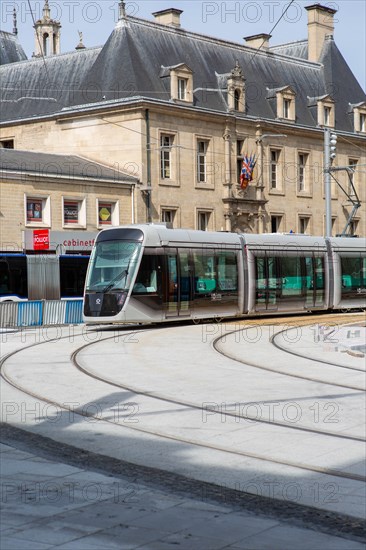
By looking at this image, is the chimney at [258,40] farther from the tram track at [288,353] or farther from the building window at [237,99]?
the tram track at [288,353]

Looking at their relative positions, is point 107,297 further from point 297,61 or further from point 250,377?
point 297,61

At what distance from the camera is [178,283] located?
27344 millimetres

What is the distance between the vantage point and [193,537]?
6.89 meters

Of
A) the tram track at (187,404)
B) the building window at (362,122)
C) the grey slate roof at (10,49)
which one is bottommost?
the tram track at (187,404)

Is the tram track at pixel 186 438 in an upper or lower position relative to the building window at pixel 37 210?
lower

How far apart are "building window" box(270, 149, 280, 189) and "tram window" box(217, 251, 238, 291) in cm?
2823

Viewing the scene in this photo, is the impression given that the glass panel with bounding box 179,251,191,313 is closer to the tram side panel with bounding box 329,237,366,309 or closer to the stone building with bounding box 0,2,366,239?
the tram side panel with bounding box 329,237,366,309

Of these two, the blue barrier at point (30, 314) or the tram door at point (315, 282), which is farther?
the tram door at point (315, 282)

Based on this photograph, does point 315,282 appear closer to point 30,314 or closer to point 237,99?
point 30,314

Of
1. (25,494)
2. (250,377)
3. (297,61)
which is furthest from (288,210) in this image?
(25,494)

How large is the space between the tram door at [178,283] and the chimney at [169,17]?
31716 millimetres

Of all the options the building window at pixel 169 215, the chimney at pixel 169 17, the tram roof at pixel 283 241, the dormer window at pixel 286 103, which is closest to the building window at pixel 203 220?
the building window at pixel 169 215

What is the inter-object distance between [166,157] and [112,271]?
25.0m

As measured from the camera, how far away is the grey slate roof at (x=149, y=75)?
51.2 metres
